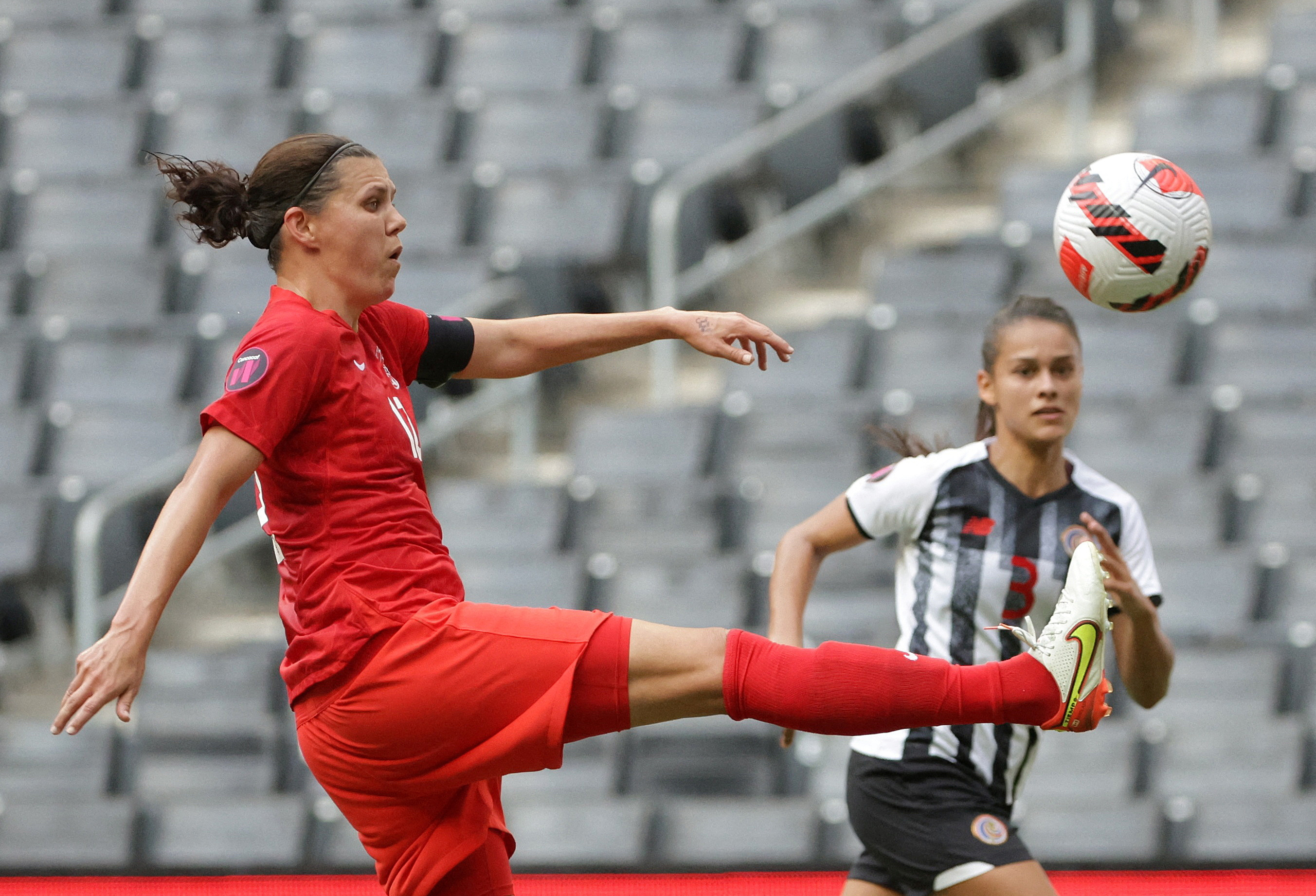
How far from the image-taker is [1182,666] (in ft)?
15.8

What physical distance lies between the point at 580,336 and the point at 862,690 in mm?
924

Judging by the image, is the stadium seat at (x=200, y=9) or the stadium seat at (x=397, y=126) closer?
the stadium seat at (x=397, y=126)

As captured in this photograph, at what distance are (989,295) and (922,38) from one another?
1.51 m

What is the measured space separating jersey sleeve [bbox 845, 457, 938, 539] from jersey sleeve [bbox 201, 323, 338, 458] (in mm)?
1140

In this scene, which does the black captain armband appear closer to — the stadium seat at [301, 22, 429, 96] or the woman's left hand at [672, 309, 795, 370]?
the woman's left hand at [672, 309, 795, 370]

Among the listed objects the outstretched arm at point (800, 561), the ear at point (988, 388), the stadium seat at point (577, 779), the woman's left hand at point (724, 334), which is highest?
the woman's left hand at point (724, 334)

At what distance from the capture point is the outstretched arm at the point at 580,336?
2.73 metres

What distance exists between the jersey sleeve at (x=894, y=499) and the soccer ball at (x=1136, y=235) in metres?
0.51

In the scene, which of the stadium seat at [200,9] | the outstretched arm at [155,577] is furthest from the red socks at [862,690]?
the stadium seat at [200,9]

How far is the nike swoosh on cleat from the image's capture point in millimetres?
2377

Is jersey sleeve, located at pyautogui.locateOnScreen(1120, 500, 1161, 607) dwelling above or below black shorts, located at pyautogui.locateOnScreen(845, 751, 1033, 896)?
above

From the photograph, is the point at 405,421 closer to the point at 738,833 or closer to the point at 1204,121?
the point at 738,833

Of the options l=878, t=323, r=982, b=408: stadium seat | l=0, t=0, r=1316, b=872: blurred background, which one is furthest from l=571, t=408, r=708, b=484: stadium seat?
l=878, t=323, r=982, b=408: stadium seat

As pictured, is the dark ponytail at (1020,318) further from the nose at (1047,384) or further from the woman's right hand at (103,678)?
the woman's right hand at (103,678)
